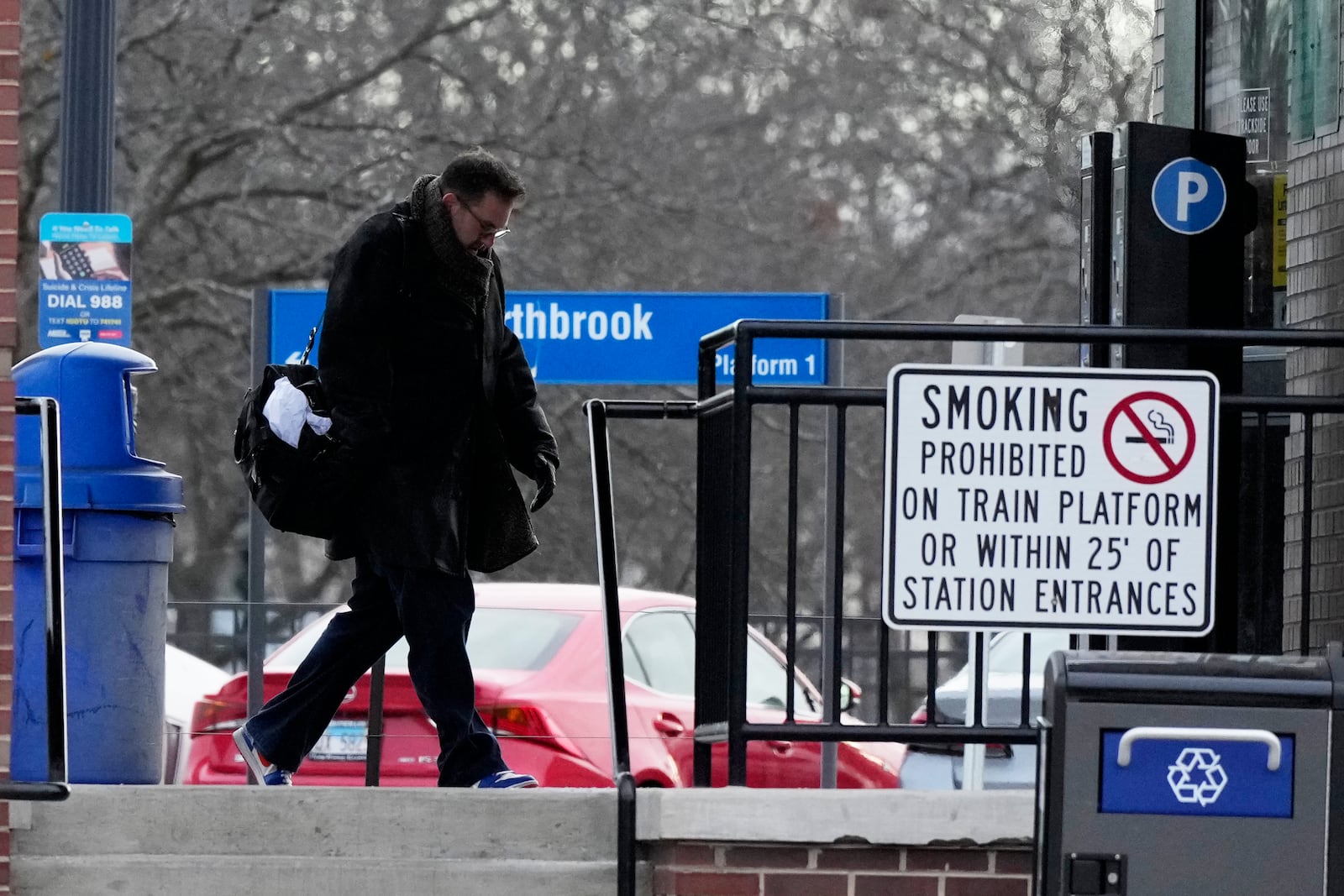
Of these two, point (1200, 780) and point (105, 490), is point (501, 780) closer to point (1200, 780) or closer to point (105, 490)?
point (105, 490)

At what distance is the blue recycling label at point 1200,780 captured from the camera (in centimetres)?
343

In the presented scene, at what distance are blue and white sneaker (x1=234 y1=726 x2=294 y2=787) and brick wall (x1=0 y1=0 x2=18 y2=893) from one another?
2.81ft

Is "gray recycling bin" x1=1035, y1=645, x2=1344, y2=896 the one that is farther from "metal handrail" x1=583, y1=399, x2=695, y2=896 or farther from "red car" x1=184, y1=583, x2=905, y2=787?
"red car" x1=184, y1=583, x2=905, y2=787

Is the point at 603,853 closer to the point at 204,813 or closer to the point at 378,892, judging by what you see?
the point at 378,892

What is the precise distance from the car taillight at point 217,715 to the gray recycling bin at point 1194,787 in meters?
5.92

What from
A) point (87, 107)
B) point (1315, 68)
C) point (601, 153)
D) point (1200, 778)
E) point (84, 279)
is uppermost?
point (601, 153)

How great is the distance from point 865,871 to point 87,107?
5.49 m

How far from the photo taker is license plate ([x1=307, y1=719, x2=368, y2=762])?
28.6 feet

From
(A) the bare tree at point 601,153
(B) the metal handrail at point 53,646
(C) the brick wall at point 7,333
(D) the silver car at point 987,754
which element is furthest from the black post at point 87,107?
(A) the bare tree at point 601,153

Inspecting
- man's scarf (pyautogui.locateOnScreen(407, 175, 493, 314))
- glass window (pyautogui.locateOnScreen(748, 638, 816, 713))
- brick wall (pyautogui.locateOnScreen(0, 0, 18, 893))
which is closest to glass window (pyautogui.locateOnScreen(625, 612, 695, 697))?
glass window (pyautogui.locateOnScreen(748, 638, 816, 713))

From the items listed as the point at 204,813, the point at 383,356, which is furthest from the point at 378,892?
the point at 383,356

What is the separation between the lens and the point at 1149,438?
4.91m

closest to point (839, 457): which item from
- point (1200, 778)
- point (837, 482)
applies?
point (837, 482)

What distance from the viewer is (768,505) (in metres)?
27.7
